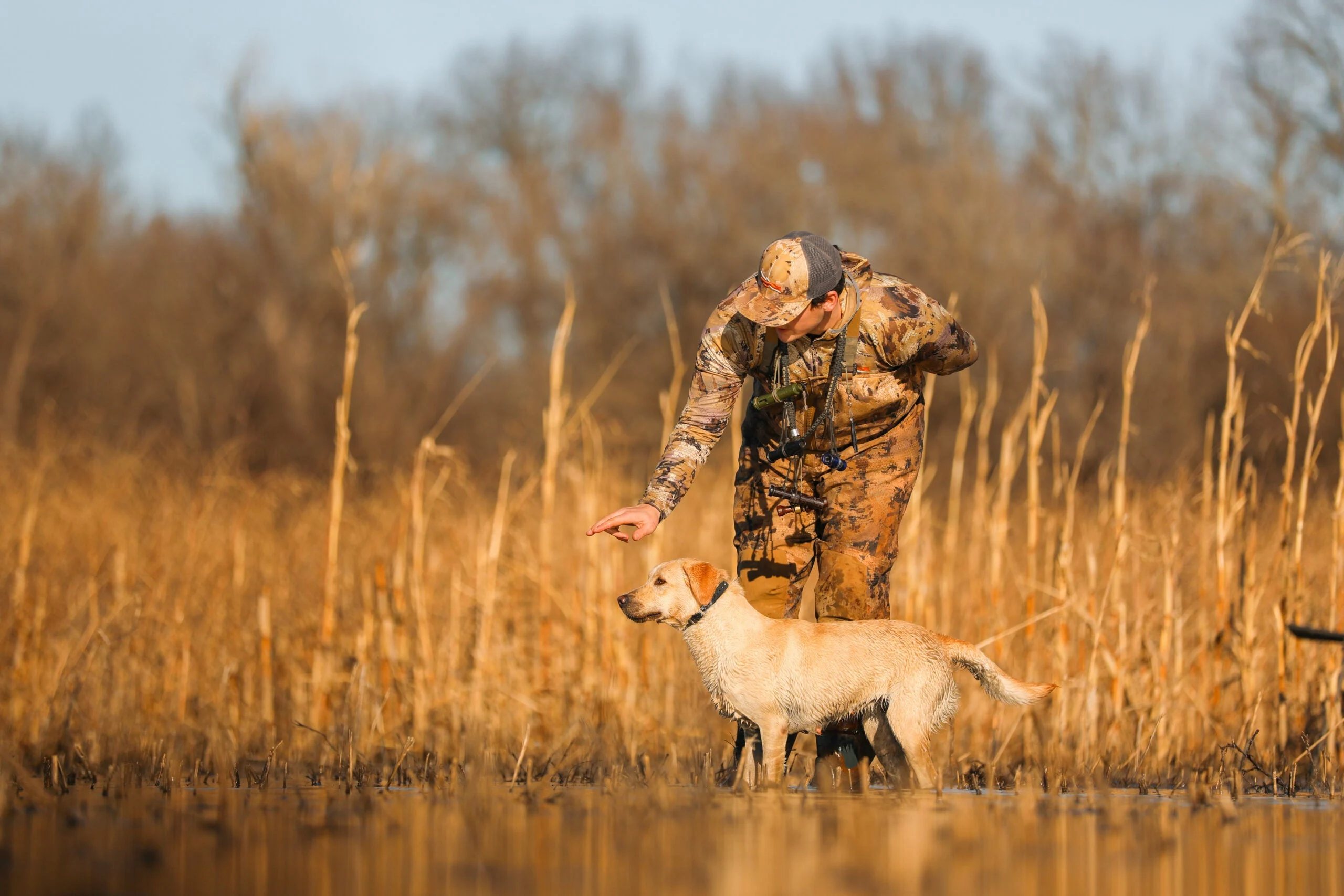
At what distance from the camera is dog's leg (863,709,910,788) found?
5875 mm

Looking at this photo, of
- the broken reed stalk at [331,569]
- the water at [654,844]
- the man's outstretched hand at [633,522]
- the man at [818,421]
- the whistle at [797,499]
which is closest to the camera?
the water at [654,844]

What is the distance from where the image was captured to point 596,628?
25.6 feet

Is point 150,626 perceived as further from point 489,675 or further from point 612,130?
point 612,130

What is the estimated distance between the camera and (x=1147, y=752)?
6723mm

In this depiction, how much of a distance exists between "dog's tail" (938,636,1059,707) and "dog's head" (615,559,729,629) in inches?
37.9

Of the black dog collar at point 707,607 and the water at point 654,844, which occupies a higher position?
the black dog collar at point 707,607

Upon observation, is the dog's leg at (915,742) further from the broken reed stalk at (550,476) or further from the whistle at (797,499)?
the broken reed stalk at (550,476)

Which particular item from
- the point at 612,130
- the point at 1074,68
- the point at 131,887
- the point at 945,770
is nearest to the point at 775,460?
the point at 945,770

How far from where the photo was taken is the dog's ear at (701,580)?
19.1ft

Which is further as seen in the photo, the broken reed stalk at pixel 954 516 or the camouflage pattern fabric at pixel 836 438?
the broken reed stalk at pixel 954 516

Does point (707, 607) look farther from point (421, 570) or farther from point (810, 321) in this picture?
point (421, 570)

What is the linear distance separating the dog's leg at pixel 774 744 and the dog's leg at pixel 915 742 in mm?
437

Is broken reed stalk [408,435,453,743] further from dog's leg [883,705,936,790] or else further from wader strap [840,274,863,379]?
dog's leg [883,705,936,790]

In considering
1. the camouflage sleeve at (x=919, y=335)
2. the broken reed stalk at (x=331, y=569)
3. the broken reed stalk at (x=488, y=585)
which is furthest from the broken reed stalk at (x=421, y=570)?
the camouflage sleeve at (x=919, y=335)
